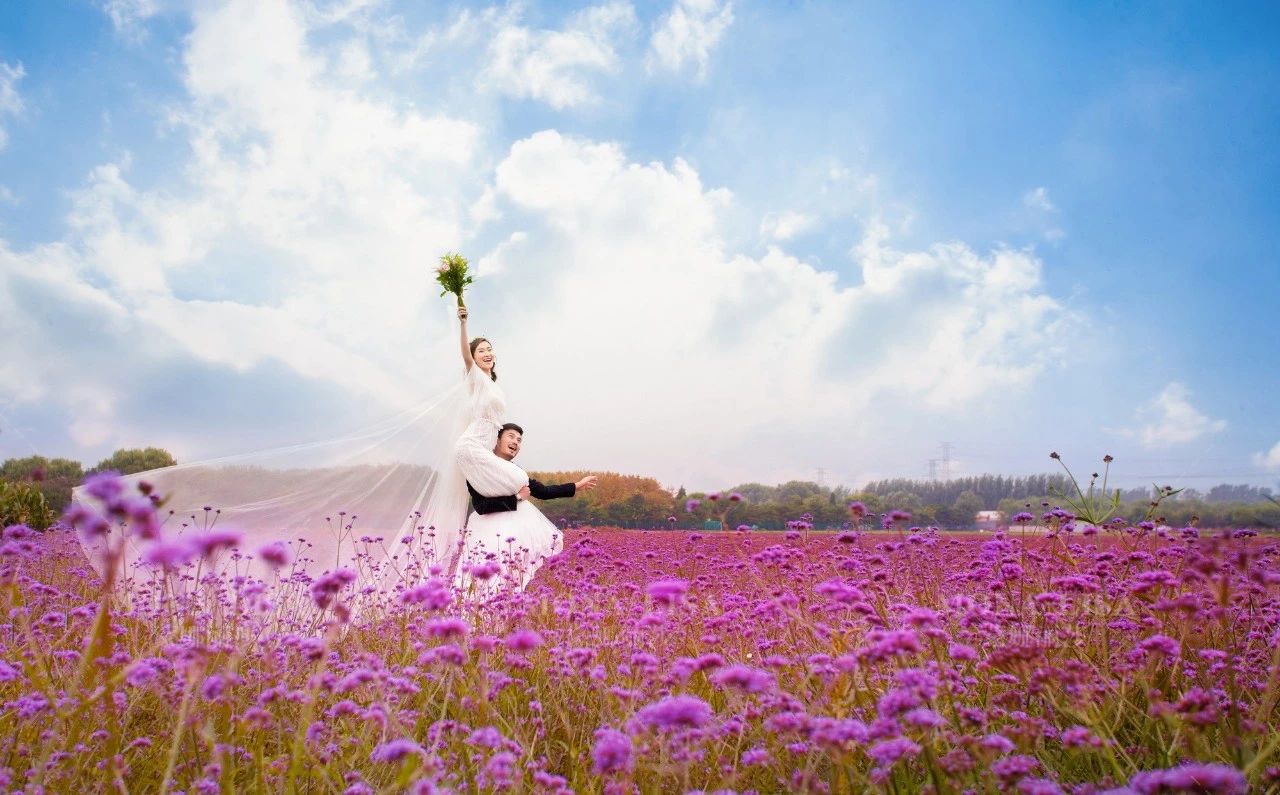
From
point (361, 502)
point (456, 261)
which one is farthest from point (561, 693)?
point (456, 261)

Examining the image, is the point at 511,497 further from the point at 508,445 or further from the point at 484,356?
the point at 484,356

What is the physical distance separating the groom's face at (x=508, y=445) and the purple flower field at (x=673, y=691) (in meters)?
2.32

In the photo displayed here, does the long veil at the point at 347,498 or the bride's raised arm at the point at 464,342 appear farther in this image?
the bride's raised arm at the point at 464,342

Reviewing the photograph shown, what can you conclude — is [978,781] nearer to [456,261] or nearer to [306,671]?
[306,671]

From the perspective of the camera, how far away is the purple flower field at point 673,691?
160cm

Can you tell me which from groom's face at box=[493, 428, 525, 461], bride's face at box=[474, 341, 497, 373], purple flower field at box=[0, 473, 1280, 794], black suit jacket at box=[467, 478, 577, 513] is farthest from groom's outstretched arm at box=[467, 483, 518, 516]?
purple flower field at box=[0, 473, 1280, 794]

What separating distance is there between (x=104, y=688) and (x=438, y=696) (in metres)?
1.96

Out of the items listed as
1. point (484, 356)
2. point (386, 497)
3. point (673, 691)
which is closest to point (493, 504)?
point (386, 497)

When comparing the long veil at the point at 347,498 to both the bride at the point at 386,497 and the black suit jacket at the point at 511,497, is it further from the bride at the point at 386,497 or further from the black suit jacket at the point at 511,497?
the black suit jacket at the point at 511,497

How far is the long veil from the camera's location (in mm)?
5363

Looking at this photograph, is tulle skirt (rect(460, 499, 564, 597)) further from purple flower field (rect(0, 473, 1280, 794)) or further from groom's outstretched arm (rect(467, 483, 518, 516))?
purple flower field (rect(0, 473, 1280, 794))

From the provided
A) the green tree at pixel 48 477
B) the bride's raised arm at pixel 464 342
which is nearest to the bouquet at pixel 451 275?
the bride's raised arm at pixel 464 342

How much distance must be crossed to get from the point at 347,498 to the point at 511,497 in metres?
1.37

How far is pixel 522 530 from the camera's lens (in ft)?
20.4
